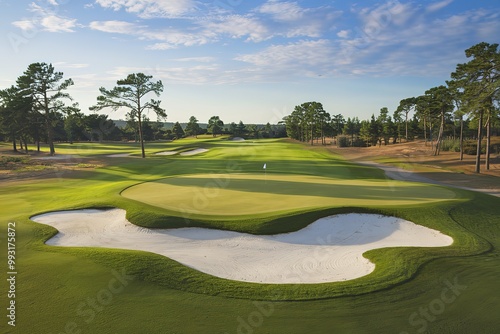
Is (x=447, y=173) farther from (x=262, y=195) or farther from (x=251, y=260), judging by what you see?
(x=251, y=260)

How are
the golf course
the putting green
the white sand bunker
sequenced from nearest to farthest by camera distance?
1. the golf course
2. the white sand bunker
3. the putting green

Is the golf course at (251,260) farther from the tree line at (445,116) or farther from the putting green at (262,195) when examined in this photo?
the tree line at (445,116)

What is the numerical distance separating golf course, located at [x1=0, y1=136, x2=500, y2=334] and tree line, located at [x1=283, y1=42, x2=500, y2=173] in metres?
13.6

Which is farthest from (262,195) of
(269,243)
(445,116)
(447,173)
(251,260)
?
(445,116)

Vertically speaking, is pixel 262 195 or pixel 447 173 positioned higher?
pixel 262 195

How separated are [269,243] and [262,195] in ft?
19.0

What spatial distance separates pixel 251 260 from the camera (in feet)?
31.5

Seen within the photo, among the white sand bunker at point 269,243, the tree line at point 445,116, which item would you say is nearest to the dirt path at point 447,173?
the tree line at point 445,116

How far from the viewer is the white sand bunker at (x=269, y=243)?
8797mm

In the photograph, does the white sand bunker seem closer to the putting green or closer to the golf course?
the golf course

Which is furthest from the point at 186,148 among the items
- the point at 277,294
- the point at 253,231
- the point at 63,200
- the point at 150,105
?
the point at 277,294

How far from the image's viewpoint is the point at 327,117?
314 ft

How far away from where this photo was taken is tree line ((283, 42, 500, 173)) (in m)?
26.0

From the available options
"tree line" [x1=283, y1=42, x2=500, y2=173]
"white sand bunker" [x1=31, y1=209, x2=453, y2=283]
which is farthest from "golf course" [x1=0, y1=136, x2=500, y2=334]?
"tree line" [x1=283, y1=42, x2=500, y2=173]
